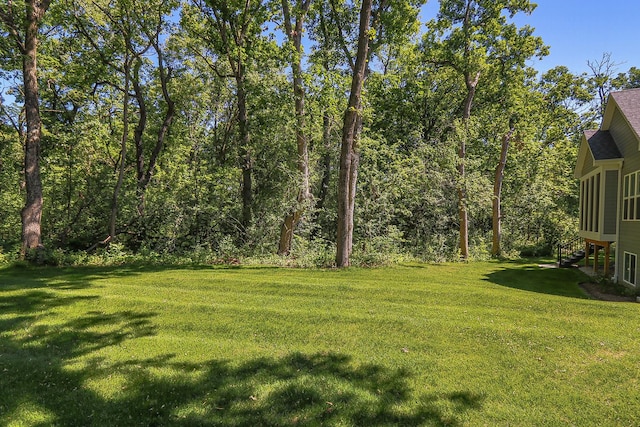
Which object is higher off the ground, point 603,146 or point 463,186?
point 603,146

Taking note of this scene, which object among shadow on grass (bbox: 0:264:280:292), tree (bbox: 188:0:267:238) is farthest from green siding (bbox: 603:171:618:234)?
tree (bbox: 188:0:267:238)

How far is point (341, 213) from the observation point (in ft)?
36.3

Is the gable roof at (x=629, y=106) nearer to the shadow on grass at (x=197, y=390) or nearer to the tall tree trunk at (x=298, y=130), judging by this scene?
the tall tree trunk at (x=298, y=130)

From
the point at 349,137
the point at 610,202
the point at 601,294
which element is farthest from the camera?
the point at 610,202

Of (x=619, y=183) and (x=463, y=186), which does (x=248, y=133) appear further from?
(x=619, y=183)

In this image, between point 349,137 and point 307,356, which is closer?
point 307,356

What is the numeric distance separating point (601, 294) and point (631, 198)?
3002mm

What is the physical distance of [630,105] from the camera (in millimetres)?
10805

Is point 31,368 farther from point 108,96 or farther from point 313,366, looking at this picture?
point 108,96

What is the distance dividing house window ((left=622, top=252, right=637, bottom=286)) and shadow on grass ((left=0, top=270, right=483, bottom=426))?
9.61 meters

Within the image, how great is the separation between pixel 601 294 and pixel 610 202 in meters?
3.33

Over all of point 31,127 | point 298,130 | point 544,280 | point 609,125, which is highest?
point 609,125

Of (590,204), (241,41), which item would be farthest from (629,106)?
(241,41)

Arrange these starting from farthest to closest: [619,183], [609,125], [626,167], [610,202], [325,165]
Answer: [325,165]
[609,125]
[610,202]
[619,183]
[626,167]
